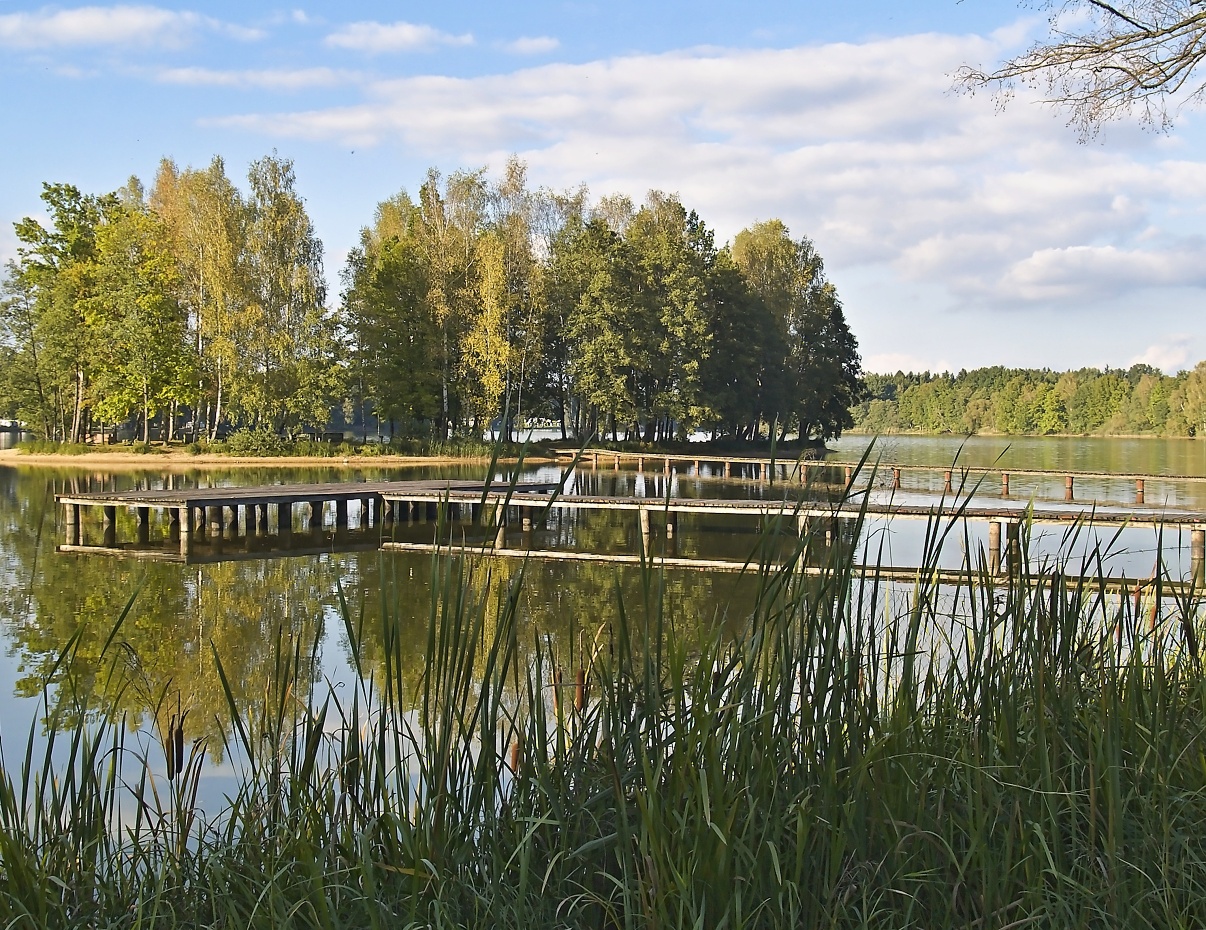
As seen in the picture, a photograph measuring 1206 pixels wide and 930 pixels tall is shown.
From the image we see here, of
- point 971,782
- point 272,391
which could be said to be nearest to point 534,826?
point 971,782

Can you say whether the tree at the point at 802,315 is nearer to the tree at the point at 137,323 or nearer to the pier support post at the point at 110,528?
the tree at the point at 137,323

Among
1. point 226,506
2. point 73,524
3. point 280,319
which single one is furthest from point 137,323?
point 226,506

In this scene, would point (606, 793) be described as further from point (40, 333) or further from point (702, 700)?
point (40, 333)

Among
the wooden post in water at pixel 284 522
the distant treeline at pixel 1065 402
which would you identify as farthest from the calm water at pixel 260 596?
the distant treeline at pixel 1065 402

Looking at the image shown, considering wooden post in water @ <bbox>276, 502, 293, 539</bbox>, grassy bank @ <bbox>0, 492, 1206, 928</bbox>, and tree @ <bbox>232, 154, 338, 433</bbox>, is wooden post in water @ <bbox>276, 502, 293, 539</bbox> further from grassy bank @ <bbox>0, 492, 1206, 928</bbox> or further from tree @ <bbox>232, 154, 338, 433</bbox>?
tree @ <bbox>232, 154, 338, 433</bbox>

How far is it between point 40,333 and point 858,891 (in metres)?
34.3

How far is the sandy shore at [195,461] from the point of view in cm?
2816

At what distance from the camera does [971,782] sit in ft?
7.61

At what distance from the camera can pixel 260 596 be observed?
981cm

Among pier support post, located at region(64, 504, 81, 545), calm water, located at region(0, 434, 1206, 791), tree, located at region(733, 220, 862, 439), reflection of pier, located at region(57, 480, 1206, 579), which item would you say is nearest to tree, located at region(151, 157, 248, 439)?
calm water, located at region(0, 434, 1206, 791)

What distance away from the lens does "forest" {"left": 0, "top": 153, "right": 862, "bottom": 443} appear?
30859 millimetres

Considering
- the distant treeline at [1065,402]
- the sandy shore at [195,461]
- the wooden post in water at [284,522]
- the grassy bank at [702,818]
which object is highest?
the distant treeline at [1065,402]

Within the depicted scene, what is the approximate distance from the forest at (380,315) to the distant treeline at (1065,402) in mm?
40297

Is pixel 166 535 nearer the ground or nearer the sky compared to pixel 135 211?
nearer the ground
